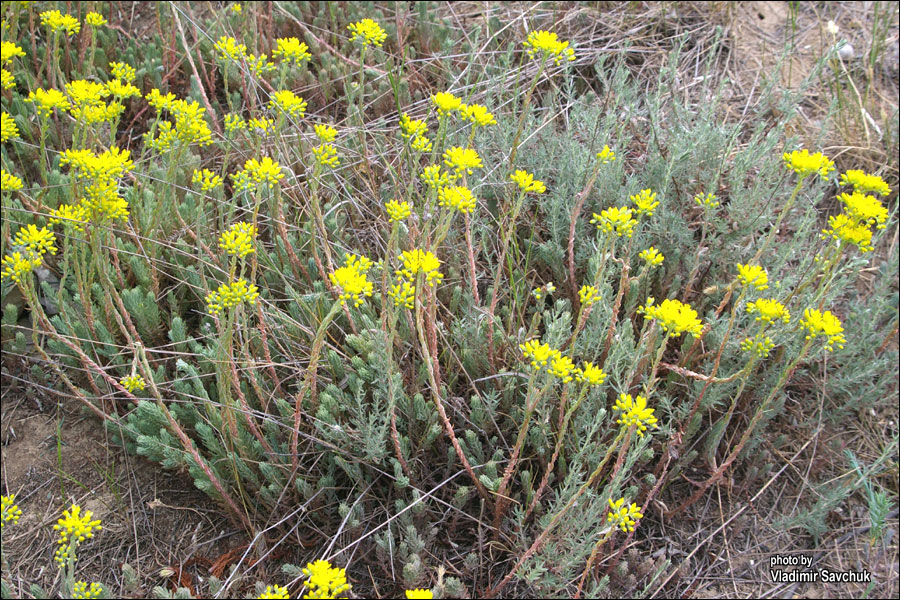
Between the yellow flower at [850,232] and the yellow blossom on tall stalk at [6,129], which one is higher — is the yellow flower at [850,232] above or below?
below

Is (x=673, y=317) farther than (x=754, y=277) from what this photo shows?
No

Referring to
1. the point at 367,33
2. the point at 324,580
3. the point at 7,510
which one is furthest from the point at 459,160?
the point at 7,510

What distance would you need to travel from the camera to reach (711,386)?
113 inches

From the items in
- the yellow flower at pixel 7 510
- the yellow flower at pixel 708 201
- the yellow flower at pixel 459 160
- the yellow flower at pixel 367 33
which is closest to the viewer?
the yellow flower at pixel 7 510

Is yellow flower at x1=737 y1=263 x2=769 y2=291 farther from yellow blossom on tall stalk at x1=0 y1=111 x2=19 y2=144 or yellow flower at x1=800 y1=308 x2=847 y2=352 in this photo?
yellow blossom on tall stalk at x1=0 y1=111 x2=19 y2=144

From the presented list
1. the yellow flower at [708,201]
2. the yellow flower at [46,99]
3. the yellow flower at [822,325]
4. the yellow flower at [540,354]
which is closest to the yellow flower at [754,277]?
the yellow flower at [822,325]

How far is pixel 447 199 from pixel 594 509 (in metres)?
1.15

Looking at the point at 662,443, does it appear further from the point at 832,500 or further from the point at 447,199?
the point at 447,199

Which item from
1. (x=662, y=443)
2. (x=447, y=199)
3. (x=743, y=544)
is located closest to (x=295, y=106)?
(x=447, y=199)

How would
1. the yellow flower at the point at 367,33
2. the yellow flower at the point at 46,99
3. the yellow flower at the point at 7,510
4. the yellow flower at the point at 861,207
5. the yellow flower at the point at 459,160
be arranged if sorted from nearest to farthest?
1. the yellow flower at the point at 7,510
2. the yellow flower at the point at 459,160
3. the yellow flower at the point at 861,207
4. the yellow flower at the point at 46,99
5. the yellow flower at the point at 367,33

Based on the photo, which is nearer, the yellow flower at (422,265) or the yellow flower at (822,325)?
the yellow flower at (422,265)

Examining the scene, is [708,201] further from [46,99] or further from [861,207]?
[46,99]

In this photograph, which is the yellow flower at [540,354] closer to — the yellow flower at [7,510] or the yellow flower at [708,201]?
the yellow flower at [708,201]

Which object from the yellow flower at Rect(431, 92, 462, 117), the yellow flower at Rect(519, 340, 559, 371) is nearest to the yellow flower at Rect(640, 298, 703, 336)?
the yellow flower at Rect(519, 340, 559, 371)
